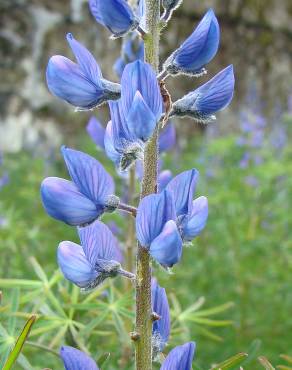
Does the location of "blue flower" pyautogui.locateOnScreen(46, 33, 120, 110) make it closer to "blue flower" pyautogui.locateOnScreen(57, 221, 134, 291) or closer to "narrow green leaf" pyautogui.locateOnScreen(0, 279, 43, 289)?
"blue flower" pyautogui.locateOnScreen(57, 221, 134, 291)

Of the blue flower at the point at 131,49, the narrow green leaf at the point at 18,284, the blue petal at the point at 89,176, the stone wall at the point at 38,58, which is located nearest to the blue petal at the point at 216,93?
the blue petal at the point at 89,176

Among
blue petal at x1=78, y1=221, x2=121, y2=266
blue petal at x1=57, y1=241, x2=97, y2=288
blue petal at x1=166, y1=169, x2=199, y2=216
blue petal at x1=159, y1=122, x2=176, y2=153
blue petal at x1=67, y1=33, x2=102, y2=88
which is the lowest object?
blue petal at x1=57, y1=241, x2=97, y2=288

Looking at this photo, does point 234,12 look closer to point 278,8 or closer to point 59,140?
point 278,8

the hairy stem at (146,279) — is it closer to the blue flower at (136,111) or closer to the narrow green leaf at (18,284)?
the blue flower at (136,111)

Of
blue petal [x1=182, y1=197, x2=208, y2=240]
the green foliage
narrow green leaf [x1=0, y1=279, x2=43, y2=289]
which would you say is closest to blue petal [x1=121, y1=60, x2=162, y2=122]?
blue petal [x1=182, y1=197, x2=208, y2=240]

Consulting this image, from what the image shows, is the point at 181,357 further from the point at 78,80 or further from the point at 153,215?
the point at 78,80

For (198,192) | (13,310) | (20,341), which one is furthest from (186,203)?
(198,192)
